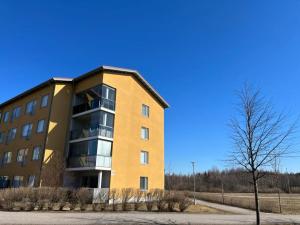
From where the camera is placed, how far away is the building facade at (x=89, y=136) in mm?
24484

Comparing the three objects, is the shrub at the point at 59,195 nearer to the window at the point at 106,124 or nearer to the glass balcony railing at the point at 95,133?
the glass balcony railing at the point at 95,133

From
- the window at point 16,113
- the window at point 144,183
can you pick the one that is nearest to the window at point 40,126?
the window at point 16,113

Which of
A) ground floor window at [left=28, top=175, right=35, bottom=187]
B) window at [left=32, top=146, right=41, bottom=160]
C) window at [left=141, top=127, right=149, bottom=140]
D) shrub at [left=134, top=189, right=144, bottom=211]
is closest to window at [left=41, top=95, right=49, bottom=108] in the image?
window at [left=32, top=146, right=41, bottom=160]

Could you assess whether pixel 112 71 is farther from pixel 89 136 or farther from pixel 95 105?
pixel 89 136

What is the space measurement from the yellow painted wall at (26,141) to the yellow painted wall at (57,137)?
2.88 feet

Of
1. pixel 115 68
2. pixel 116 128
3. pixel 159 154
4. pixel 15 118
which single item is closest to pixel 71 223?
pixel 116 128

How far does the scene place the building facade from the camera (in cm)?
2448

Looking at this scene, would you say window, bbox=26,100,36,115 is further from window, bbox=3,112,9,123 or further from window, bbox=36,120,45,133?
window, bbox=3,112,9,123

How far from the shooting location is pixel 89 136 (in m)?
24.9

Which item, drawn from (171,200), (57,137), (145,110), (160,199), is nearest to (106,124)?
(57,137)

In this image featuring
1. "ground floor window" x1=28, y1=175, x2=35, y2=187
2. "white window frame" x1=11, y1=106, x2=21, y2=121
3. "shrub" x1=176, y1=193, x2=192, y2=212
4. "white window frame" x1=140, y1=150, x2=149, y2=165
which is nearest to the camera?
"shrub" x1=176, y1=193, x2=192, y2=212

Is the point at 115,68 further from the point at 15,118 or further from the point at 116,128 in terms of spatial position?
the point at 15,118

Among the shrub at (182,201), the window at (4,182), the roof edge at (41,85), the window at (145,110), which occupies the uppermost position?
the roof edge at (41,85)

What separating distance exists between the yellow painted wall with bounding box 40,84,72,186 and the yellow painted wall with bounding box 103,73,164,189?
5.75 meters
